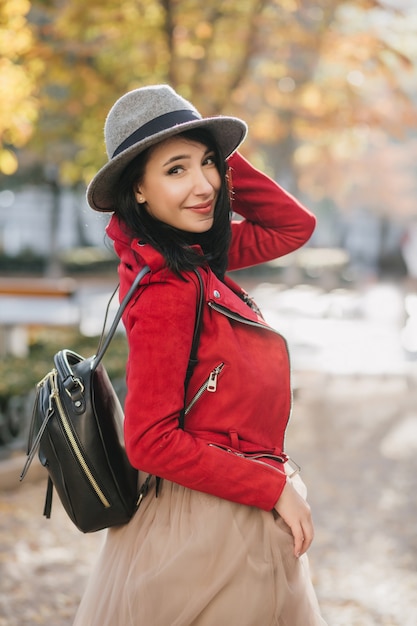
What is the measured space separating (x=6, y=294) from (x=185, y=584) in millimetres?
9034

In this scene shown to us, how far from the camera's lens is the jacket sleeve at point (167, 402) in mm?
1710

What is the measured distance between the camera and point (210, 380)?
70.4 inches

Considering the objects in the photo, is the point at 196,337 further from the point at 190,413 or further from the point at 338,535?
the point at 338,535

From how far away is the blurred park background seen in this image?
4.59 metres

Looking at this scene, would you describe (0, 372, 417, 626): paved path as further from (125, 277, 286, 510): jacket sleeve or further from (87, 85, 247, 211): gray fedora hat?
(87, 85, 247, 211): gray fedora hat

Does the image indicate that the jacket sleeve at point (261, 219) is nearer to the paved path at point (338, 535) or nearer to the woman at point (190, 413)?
the woman at point (190, 413)

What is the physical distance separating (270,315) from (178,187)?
1489 cm

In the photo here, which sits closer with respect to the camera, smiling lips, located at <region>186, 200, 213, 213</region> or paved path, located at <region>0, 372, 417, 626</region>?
smiling lips, located at <region>186, 200, 213, 213</region>

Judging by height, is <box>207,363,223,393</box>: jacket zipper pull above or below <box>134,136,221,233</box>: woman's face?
below

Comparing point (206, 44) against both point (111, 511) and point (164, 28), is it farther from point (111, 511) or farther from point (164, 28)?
point (111, 511)

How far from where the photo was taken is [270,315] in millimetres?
16703

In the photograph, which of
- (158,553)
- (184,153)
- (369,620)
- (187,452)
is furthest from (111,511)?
(369,620)

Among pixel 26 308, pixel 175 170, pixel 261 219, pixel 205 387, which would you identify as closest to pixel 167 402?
pixel 205 387

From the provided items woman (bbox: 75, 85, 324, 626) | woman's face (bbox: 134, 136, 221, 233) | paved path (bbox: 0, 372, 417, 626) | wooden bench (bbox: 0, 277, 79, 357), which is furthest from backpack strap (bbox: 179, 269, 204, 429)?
wooden bench (bbox: 0, 277, 79, 357)
